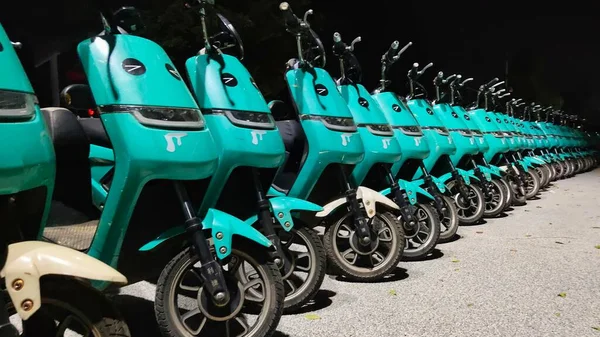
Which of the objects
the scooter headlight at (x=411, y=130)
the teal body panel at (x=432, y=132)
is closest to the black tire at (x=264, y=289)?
the scooter headlight at (x=411, y=130)

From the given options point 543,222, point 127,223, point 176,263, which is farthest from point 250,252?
point 543,222

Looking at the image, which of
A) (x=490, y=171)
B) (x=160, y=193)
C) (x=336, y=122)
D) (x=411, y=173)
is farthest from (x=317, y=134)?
(x=490, y=171)

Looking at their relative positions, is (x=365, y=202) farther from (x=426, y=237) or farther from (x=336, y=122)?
(x=426, y=237)

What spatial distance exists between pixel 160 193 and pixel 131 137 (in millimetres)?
333

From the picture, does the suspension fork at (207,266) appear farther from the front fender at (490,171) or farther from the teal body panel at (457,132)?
the front fender at (490,171)

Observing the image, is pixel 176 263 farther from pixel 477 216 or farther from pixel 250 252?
pixel 477 216

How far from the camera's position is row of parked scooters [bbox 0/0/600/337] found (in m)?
1.58

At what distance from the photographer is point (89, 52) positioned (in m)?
2.12

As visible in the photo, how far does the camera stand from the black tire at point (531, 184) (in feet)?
24.0

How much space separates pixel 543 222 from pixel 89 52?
4.63 metres

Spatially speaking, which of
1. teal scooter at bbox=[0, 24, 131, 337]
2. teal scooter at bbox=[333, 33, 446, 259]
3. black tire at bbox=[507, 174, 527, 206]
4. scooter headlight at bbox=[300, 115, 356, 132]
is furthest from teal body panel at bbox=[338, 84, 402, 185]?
black tire at bbox=[507, 174, 527, 206]

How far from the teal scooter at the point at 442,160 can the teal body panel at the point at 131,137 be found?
265cm

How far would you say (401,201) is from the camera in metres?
3.59

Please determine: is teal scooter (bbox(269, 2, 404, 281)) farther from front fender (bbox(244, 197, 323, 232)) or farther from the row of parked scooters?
front fender (bbox(244, 197, 323, 232))
